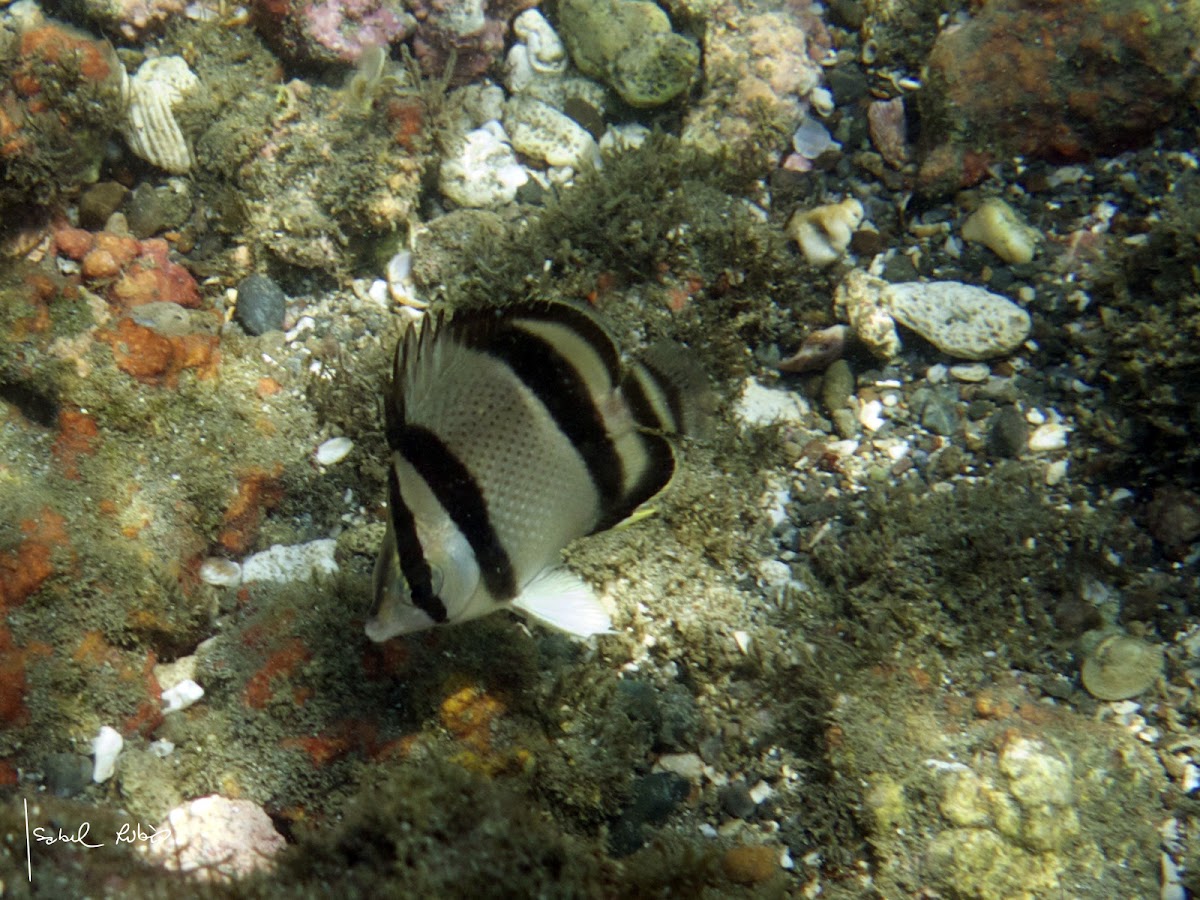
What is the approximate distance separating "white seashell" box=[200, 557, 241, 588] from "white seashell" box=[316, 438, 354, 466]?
0.73 meters

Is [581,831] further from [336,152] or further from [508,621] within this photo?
[336,152]

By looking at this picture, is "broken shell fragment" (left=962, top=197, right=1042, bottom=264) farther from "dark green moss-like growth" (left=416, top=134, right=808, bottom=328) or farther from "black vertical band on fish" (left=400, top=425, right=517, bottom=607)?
"black vertical band on fish" (left=400, top=425, right=517, bottom=607)

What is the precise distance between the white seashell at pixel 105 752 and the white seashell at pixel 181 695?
220mm

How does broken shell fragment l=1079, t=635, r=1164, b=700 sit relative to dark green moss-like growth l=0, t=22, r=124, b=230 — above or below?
below

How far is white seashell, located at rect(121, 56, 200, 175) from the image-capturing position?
505 cm

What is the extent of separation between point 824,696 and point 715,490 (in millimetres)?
1180

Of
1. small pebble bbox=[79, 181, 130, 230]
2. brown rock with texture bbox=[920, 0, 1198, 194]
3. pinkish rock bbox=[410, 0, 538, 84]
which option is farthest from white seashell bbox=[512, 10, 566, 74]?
small pebble bbox=[79, 181, 130, 230]

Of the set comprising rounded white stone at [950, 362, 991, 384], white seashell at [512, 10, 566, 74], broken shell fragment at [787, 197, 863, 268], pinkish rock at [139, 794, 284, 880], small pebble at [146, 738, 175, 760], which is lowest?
small pebble at [146, 738, 175, 760]

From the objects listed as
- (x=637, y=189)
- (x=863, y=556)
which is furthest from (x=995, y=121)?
(x=863, y=556)

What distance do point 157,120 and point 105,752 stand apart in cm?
394

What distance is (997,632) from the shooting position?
12.3 feet

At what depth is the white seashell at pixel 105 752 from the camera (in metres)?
3.40

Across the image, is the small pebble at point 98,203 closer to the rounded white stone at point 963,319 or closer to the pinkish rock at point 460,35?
the pinkish rock at point 460,35

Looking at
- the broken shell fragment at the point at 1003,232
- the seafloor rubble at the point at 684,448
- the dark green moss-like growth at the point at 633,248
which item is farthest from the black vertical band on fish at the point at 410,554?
the broken shell fragment at the point at 1003,232
